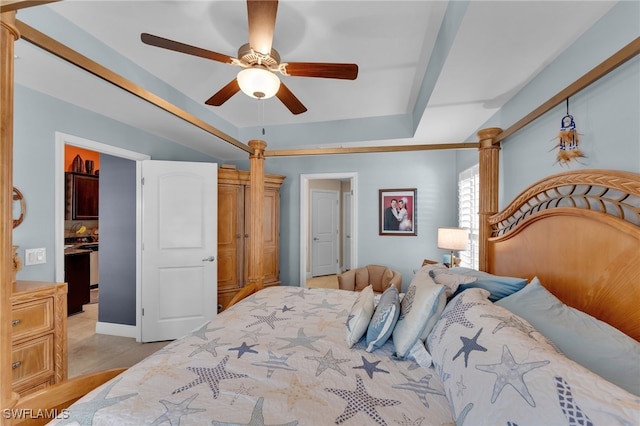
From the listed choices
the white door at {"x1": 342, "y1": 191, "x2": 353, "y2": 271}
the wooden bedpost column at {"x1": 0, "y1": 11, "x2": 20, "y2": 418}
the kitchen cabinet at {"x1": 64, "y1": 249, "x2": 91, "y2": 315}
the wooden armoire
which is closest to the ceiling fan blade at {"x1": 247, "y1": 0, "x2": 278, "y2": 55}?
the wooden bedpost column at {"x1": 0, "y1": 11, "x2": 20, "y2": 418}

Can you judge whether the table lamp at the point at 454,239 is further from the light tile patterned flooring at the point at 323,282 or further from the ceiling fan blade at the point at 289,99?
the light tile patterned flooring at the point at 323,282

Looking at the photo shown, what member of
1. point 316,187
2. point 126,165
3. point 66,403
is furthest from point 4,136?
point 316,187

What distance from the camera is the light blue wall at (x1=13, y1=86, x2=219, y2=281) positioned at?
204cm

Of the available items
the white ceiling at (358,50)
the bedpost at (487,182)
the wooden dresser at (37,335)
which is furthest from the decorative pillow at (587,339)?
the wooden dresser at (37,335)

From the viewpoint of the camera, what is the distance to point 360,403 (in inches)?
36.9

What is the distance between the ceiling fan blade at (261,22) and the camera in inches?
50.3

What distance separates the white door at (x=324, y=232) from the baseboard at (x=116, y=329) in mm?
3522

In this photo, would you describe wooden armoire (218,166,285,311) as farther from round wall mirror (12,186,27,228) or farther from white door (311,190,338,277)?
white door (311,190,338,277)

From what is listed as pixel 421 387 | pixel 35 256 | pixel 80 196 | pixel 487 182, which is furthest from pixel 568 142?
pixel 80 196

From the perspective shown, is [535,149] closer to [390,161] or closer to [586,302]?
[586,302]

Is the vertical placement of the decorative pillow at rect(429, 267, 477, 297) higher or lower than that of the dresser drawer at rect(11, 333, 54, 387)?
higher

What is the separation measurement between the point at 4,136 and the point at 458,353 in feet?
5.06

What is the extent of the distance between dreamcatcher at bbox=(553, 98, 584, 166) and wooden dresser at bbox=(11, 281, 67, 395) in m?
3.20

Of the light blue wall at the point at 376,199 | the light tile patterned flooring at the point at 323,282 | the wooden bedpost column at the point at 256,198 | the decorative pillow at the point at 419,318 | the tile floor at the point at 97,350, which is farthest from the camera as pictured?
the light tile patterned flooring at the point at 323,282
